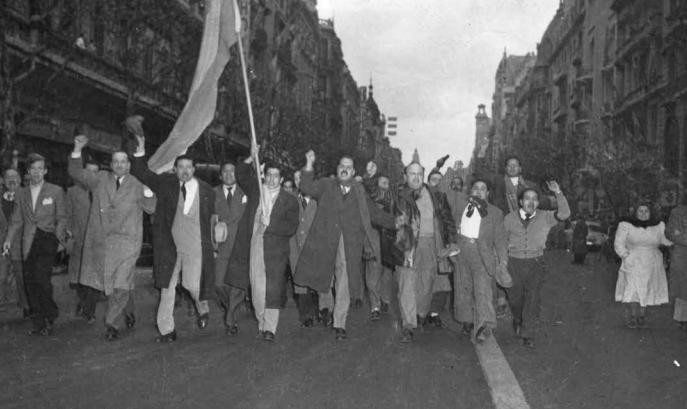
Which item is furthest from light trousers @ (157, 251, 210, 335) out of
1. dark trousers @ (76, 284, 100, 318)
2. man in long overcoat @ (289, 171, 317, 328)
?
dark trousers @ (76, 284, 100, 318)

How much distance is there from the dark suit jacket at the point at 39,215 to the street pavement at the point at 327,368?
3.32ft

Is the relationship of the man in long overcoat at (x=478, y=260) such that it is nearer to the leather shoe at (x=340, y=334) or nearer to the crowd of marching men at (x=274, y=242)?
the crowd of marching men at (x=274, y=242)

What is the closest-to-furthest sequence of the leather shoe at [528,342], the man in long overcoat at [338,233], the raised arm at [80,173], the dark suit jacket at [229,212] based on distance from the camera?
the leather shoe at [528,342], the man in long overcoat at [338,233], the raised arm at [80,173], the dark suit jacket at [229,212]

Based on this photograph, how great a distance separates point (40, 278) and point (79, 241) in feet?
5.38

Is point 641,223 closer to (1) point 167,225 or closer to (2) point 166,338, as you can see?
(1) point 167,225

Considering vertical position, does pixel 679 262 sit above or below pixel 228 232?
below

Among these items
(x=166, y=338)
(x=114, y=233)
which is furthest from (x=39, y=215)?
(x=166, y=338)

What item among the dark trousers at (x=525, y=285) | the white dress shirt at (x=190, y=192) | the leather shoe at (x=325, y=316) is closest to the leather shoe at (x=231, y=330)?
the white dress shirt at (x=190, y=192)

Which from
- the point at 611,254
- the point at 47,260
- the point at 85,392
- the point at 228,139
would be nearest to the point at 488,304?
the point at 85,392

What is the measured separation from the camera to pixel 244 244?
899cm

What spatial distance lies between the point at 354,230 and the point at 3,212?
4195 millimetres

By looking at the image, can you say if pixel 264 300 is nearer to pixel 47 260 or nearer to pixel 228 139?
pixel 47 260

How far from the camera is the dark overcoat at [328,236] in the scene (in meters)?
8.98

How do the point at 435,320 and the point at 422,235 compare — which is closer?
the point at 422,235
